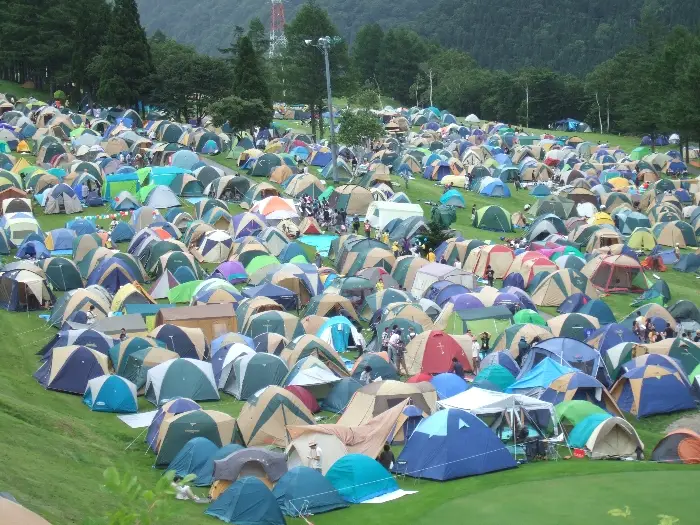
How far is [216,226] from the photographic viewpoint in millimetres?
41781

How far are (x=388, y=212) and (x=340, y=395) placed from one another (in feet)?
65.5

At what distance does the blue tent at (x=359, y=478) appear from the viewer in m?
18.0

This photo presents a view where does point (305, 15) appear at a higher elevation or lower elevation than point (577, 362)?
higher

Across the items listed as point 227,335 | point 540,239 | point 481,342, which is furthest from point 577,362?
point 540,239

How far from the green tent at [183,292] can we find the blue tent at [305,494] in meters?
15.6

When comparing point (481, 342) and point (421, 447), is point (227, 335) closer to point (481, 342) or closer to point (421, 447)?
point (481, 342)

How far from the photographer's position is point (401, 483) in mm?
18969

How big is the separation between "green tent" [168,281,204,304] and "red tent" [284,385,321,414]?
1011 cm

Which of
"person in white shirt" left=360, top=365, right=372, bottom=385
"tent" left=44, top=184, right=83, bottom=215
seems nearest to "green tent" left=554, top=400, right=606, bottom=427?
"person in white shirt" left=360, top=365, right=372, bottom=385

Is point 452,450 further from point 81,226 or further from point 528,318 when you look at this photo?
point 81,226

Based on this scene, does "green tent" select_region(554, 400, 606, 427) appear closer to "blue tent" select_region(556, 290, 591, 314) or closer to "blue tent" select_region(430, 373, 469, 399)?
"blue tent" select_region(430, 373, 469, 399)

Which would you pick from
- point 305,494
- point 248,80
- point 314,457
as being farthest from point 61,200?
point 305,494

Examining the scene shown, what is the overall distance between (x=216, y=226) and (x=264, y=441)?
2173 centimetres

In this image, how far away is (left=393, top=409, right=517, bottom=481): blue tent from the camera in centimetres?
1908
